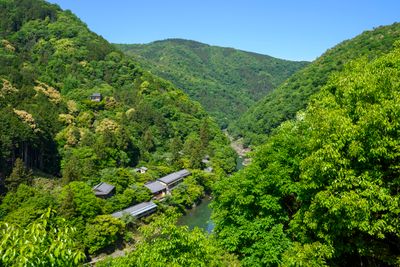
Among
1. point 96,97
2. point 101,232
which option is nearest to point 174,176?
point 101,232

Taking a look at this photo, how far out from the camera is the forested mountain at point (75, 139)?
87.9ft

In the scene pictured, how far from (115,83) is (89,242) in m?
57.1

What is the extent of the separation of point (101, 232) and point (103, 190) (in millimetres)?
9926

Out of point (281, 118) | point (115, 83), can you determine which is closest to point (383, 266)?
point (115, 83)

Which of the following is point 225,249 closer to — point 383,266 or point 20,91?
point 383,266

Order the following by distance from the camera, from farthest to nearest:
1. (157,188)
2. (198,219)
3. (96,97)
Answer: (96,97) < (157,188) < (198,219)

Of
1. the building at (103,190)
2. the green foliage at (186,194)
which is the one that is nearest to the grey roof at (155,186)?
the green foliage at (186,194)

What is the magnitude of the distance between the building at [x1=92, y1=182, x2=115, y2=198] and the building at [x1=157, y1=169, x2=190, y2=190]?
9910 mm

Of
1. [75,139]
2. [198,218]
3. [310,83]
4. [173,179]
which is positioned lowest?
[198,218]

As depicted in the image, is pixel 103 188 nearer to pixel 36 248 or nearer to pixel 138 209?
pixel 138 209

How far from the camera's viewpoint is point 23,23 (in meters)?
92.1

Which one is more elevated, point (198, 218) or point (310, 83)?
point (310, 83)

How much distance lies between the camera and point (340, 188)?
10.0m

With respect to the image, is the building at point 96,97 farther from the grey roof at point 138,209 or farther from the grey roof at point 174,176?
the grey roof at point 138,209
